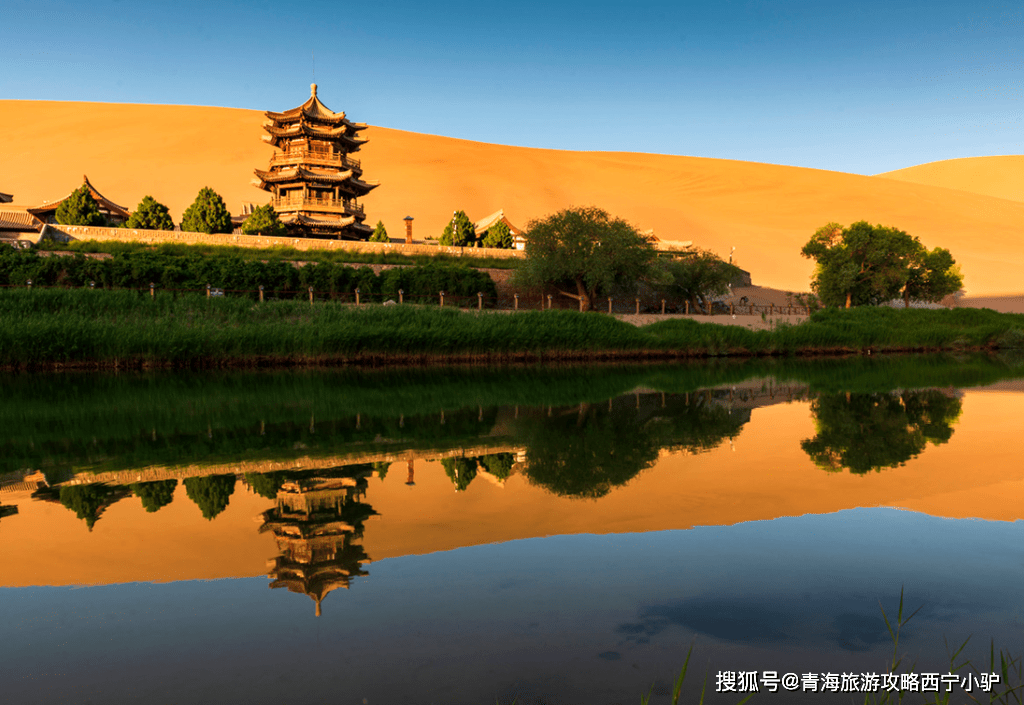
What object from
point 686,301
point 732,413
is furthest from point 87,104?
point 732,413

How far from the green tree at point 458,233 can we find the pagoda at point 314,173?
6.16 m

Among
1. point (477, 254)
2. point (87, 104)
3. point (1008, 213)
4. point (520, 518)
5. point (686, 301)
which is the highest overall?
point (87, 104)

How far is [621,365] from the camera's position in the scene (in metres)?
22.8

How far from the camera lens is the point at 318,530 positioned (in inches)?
174

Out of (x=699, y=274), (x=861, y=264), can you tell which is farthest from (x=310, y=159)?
(x=861, y=264)

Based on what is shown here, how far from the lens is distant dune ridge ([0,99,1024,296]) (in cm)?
8381

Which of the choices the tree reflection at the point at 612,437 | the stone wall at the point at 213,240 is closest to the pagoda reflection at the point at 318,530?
the tree reflection at the point at 612,437

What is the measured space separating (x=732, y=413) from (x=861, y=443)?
3.02 meters

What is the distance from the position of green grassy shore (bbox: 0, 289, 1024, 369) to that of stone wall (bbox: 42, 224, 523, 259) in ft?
48.7

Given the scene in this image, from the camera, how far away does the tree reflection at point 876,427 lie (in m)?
6.96

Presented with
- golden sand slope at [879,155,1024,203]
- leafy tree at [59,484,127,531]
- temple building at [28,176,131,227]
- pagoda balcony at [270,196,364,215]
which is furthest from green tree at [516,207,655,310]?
golden sand slope at [879,155,1024,203]

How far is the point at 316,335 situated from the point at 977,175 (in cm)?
14856

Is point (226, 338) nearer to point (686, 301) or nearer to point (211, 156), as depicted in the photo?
point (686, 301)

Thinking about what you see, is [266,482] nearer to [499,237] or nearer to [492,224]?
[499,237]
